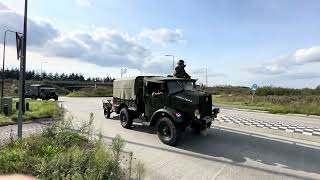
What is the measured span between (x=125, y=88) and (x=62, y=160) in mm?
10094

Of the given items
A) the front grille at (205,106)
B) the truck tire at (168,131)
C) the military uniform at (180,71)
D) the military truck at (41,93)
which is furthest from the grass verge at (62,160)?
the military truck at (41,93)

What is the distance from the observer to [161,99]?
13.3 meters

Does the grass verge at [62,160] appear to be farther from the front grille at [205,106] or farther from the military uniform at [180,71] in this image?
the military uniform at [180,71]

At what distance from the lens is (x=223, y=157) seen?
416 inches

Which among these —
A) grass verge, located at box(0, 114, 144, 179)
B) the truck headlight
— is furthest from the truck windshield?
grass verge, located at box(0, 114, 144, 179)

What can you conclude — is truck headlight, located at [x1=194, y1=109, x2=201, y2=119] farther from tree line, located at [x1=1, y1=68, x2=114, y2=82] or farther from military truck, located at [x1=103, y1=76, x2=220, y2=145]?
tree line, located at [x1=1, y1=68, x2=114, y2=82]

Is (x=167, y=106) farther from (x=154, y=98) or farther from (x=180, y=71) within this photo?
(x=180, y=71)

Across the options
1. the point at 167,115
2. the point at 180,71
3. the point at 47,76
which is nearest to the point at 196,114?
the point at 167,115

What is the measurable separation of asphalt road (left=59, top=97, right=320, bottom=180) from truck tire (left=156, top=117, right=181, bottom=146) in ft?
0.91

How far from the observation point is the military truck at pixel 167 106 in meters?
12.3

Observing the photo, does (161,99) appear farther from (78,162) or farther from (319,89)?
(319,89)

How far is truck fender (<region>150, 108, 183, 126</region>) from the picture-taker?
39.9 feet

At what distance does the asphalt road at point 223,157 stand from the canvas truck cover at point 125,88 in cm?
182

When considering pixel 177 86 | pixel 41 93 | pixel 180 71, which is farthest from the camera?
pixel 41 93
